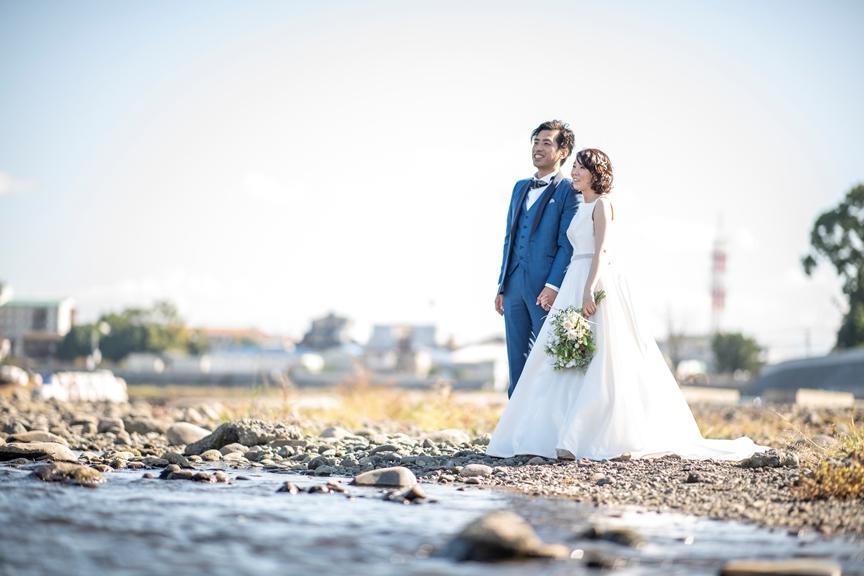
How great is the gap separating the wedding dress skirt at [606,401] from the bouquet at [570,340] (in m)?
0.07

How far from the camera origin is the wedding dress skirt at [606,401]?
7.02 meters

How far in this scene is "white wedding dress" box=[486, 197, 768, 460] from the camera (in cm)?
702

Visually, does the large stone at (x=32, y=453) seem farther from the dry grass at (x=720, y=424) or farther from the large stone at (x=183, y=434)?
the dry grass at (x=720, y=424)

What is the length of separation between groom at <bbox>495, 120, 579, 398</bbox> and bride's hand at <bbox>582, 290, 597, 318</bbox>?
1.29 feet

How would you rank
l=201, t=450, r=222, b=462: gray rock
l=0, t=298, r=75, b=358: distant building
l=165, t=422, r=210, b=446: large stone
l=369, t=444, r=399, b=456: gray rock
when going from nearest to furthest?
l=201, t=450, r=222, b=462: gray rock
l=369, t=444, r=399, b=456: gray rock
l=165, t=422, r=210, b=446: large stone
l=0, t=298, r=75, b=358: distant building

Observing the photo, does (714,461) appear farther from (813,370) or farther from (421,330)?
(421,330)

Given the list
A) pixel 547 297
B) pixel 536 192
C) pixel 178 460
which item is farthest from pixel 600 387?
pixel 178 460

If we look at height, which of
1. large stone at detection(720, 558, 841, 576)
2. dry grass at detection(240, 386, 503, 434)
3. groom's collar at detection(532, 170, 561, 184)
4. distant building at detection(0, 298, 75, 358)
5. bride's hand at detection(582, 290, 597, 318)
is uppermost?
distant building at detection(0, 298, 75, 358)

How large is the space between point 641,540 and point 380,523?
3.80 feet

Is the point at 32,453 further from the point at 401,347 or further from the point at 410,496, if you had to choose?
the point at 401,347

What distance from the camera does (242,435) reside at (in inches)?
355

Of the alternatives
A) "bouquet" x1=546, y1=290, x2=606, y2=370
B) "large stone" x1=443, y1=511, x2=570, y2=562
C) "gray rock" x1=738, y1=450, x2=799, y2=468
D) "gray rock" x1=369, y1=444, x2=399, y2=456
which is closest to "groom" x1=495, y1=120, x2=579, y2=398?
"bouquet" x1=546, y1=290, x2=606, y2=370

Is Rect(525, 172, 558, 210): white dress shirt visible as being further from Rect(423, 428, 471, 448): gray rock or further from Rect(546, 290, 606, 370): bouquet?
Rect(423, 428, 471, 448): gray rock

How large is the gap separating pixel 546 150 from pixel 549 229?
56 centimetres
